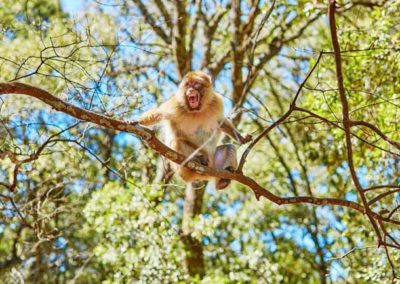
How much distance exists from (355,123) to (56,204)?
25.3ft

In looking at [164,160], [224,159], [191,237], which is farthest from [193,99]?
[191,237]

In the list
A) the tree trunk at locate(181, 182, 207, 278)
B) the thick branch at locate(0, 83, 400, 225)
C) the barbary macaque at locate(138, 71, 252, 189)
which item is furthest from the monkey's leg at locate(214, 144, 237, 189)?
the tree trunk at locate(181, 182, 207, 278)

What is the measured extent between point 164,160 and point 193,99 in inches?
73.7

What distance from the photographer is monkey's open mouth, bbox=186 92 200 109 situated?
6688 mm

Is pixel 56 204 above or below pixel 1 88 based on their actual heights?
above

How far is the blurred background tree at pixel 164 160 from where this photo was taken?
20.3 ft

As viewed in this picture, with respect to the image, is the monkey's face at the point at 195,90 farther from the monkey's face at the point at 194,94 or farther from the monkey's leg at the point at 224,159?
the monkey's leg at the point at 224,159

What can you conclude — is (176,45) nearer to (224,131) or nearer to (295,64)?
(295,64)

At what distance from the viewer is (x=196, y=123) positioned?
7.10m

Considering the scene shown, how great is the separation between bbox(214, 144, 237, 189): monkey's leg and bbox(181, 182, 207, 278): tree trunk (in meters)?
3.52

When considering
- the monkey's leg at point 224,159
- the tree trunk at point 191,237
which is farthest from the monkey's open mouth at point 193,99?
the tree trunk at point 191,237

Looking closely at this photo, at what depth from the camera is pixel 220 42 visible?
44.9 ft

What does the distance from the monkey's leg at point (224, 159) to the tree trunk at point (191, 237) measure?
139 inches

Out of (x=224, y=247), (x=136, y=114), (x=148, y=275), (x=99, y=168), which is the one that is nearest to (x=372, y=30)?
(x=136, y=114)
